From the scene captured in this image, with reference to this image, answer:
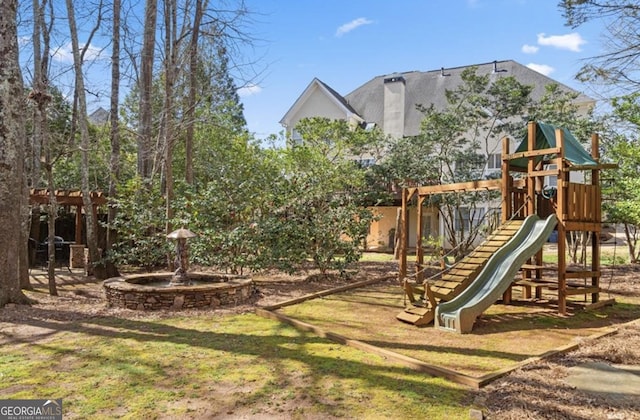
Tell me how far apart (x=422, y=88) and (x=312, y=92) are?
22.4 ft

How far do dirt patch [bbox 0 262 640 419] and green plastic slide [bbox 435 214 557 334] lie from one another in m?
0.45

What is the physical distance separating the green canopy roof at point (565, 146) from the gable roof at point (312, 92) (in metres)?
17.4

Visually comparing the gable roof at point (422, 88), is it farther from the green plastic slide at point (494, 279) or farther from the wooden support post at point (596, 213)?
the green plastic slide at point (494, 279)

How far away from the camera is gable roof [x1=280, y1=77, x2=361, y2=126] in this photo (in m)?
26.6

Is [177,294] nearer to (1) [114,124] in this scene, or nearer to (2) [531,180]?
(1) [114,124]

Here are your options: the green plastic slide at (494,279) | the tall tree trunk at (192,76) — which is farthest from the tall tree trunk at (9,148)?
the green plastic slide at (494,279)

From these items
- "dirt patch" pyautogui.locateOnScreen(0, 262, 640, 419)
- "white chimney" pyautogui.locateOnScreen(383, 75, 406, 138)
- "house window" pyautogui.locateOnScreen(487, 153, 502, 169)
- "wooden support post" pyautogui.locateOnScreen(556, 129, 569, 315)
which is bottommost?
"dirt patch" pyautogui.locateOnScreen(0, 262, 640, 419)

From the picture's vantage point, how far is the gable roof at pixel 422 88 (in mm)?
24763

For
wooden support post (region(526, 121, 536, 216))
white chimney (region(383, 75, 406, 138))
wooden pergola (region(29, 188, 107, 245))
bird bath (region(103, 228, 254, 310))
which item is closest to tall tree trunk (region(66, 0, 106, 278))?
wooden pergola (region(29, 188, 107, 245))

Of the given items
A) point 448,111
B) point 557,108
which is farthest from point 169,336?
point 557,108

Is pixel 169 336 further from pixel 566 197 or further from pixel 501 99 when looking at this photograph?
pixel 501 99

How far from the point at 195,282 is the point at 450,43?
12927 millimetres

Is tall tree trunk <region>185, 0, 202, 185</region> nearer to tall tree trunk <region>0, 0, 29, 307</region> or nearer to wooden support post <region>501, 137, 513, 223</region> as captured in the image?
tall tree trunk <region>0, 0, 29, 307</region>

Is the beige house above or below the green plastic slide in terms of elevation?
above
